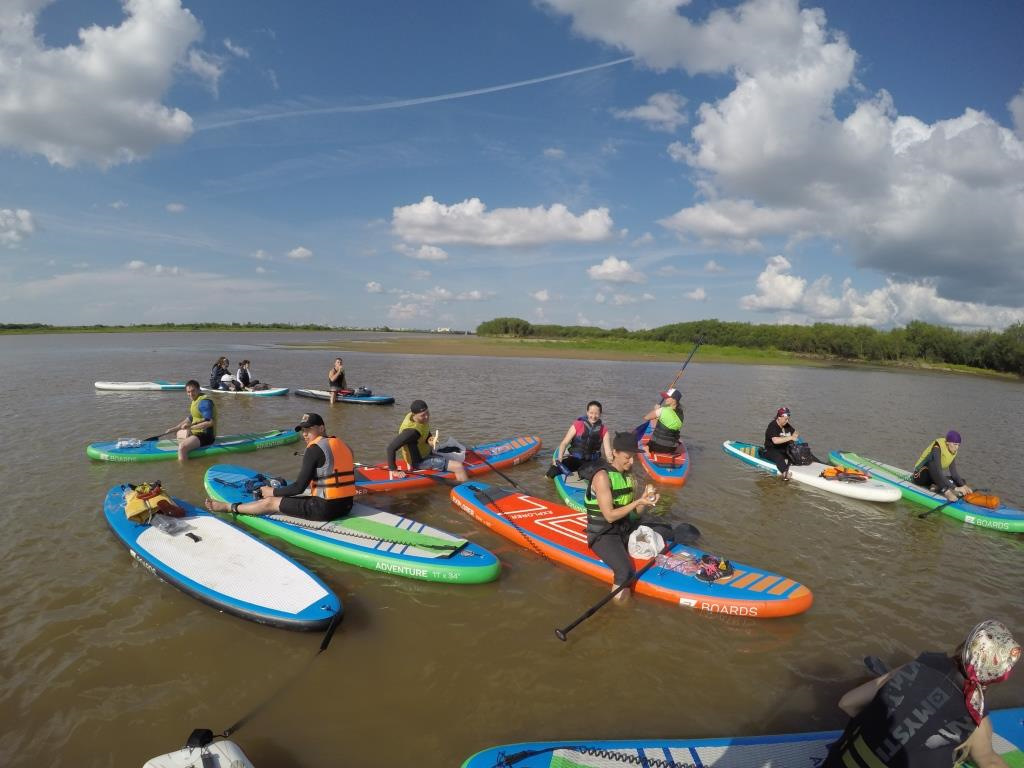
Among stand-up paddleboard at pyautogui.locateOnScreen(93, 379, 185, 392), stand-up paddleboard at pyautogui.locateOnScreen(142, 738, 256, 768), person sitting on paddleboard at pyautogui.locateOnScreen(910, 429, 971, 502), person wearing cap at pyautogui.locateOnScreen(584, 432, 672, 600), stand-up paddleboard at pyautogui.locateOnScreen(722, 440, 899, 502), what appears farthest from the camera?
stand-up paddleboard at pyautogui.locateOnScreen(93, 379, 185, 392)

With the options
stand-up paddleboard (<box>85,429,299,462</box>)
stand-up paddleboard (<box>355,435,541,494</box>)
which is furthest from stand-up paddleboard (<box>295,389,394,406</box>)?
stand-up paddleboard (<box>355,435,541,494</box>)

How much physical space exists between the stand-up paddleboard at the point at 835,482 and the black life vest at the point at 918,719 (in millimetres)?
9525

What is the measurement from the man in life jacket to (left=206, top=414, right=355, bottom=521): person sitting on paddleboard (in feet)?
16.0

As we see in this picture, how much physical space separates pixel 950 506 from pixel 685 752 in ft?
31.1

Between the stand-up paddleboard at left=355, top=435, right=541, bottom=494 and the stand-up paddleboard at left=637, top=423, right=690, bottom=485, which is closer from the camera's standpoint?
the stand-up paddleboard at left=355, top=435, right=541, bottom=494

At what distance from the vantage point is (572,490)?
9703 mm

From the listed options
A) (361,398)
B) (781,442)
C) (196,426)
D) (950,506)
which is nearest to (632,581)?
(781,442)

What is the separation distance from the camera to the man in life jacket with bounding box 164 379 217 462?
11469 mm

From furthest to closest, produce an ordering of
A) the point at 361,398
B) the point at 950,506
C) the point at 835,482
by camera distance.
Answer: the point at 361,398, the point at 835,482, the point at 950,506

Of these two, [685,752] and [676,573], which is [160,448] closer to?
[676,573]

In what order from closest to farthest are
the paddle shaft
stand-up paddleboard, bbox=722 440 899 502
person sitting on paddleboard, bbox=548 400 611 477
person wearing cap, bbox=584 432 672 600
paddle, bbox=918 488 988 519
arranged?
the paddle shaft → person wearing cap, bbox=584 432 672 600 → paddle, bbox=918 488 988 519 → person sitting on paddleboard, bbox=548 400 611 477 → stand-up paddleboard, bbox=722 440 899 502

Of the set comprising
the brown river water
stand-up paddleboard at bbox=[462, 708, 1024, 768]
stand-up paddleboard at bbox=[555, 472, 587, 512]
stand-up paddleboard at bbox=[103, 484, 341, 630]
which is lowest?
the brown river water

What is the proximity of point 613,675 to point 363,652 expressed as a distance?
2632 millimetres

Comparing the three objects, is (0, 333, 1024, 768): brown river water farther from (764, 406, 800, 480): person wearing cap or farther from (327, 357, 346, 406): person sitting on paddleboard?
(327, 357, 346, 406): person sitting on paddleboard
